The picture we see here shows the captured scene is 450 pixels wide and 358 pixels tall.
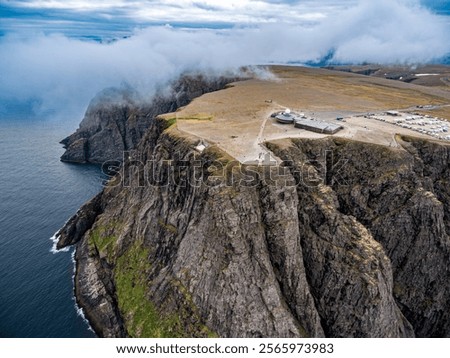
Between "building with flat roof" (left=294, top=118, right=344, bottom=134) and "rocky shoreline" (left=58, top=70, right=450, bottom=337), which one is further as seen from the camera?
"building with flat roof" (left=294, top=118, right=344, bottom=134)

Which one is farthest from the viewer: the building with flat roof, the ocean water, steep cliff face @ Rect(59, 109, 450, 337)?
the building with flat roof

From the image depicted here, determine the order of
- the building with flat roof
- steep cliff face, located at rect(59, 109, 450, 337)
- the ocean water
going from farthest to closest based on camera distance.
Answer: the building with flat roof, the ocean water, steep cliff face, located at rect(59, 109, 450, 337)

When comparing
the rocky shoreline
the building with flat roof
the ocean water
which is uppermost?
the building with flat roof

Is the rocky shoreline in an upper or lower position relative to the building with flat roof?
lower

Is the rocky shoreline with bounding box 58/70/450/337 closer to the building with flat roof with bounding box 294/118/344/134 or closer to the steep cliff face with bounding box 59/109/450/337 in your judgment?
the steep cliff face with bounding box 59/109/450/337

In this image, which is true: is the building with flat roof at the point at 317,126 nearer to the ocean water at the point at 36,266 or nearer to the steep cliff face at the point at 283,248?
the steep cliff face at the point at 283,248

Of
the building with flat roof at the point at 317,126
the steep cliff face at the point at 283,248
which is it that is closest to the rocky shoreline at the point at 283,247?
the steep cliff face at the point at 283,248

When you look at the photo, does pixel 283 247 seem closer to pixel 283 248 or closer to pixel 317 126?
pixel 283 248

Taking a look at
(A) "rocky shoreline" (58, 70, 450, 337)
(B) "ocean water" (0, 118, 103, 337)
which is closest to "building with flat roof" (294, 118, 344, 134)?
(A) "rocky shoreline" (58, 70, 450, 337)

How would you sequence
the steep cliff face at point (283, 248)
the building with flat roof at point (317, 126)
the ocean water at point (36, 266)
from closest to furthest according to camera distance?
the steep cliff face at point (283, 248) < the ocean water at point (36, 266) < the building with flat roof at point (317, 126)

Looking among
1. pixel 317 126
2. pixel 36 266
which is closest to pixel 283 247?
pixel 317 126
